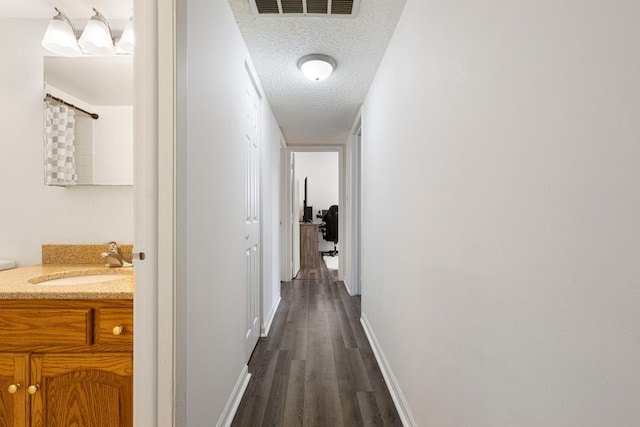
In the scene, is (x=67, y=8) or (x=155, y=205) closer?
(x=155, y=205)

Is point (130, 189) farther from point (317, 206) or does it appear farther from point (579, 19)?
point (317, 206)

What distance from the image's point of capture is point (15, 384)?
1.13 metres

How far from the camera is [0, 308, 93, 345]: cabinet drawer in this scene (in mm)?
1141

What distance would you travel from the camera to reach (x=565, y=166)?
604 millimetres

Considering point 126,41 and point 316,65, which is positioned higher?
point 316,65

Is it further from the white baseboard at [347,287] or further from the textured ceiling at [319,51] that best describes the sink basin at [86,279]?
the white baseboard at [347,287]

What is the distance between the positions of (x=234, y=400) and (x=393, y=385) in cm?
95

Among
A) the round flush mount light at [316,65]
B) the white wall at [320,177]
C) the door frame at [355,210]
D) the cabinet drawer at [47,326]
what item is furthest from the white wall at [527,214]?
the white wall at [320,177]

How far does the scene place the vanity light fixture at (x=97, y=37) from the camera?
1.68 m

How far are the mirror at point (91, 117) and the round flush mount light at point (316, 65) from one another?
3.74 ft

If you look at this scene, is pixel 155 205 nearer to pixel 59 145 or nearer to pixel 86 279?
pixel 86 279

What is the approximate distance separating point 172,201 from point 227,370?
111cm

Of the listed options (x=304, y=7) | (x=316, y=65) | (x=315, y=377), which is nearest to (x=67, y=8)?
(x=304, y=7)

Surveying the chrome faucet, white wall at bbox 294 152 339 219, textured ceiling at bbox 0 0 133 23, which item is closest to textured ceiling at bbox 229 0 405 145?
textured ceiling at bbox 0 0 133 23
